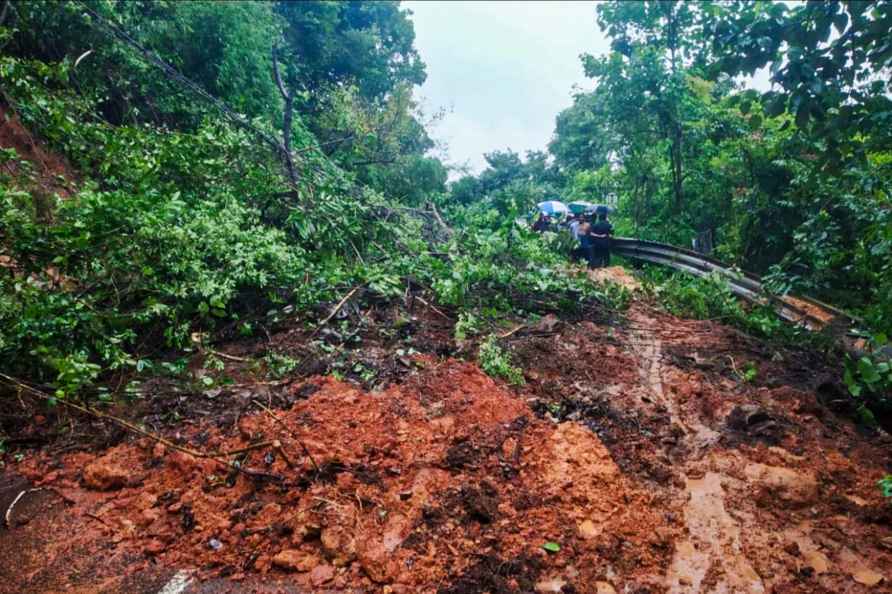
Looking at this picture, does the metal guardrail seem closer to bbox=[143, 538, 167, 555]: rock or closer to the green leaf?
the green leaf

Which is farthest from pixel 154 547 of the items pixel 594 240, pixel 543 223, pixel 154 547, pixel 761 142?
pixel 761 142

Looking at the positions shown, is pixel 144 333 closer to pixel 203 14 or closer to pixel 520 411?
pixel 520 411

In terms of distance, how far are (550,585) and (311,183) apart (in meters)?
5.38

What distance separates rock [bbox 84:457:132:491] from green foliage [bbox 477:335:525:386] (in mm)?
2212

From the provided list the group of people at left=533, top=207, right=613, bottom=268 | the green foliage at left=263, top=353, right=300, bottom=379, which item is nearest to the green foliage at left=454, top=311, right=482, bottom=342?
the green foliage at left=263, top=353, right=300, bottom=379

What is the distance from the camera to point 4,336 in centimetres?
252

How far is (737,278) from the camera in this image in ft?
Answer: 19.8

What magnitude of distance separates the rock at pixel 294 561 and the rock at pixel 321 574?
27 mm

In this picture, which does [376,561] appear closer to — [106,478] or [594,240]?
[106,478]

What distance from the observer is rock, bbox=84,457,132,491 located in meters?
2.13

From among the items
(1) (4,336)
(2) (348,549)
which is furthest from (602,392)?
(1) (4,336)

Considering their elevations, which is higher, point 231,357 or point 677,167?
point 677,167

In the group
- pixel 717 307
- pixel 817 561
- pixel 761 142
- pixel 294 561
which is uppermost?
pixel 761 142

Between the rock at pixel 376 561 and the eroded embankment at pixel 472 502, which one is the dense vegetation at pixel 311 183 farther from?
the rock at pixel 376 561
